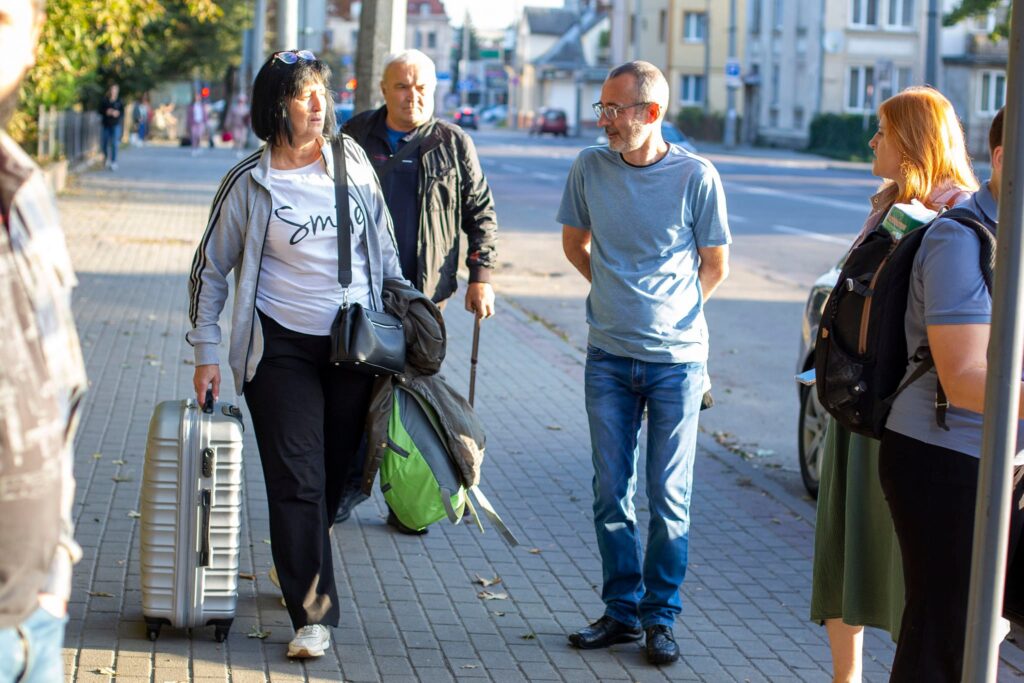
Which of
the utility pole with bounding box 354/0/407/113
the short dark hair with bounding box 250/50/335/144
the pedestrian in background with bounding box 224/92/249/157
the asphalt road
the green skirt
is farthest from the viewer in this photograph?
the pedestrian in background with bounding box 224/92/249/157

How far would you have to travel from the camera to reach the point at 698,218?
489cm

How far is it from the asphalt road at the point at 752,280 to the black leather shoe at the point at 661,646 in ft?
9.80

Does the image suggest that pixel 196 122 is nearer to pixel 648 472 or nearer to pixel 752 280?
pixel 752 280

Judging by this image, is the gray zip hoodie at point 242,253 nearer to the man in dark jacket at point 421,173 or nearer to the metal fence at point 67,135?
the man in dark jacket at point 421,173

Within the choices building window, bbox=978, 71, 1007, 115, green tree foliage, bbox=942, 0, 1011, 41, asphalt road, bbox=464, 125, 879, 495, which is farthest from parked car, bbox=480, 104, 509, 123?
asphalt road, bbox=464, 125, 879, 495

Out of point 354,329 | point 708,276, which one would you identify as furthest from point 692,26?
point 354,329

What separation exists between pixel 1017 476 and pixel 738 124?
227 feet

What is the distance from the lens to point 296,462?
476 cm

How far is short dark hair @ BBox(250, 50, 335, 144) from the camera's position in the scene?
185 inches

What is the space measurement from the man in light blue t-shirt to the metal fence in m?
22.1

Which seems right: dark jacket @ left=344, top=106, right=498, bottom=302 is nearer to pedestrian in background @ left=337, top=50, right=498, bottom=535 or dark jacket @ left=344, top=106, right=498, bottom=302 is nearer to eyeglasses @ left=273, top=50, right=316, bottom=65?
pedestrian in background @ left=337, top=50, right=498, bottom=535

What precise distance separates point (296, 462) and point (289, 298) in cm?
53

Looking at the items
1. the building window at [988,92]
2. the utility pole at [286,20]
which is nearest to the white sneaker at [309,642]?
the utility pole at [286,20]

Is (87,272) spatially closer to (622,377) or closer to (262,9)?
(622,377)
